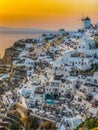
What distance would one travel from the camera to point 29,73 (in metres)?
26.6

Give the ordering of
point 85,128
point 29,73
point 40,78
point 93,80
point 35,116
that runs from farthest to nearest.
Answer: point 29,73
point 40,78
point 93,80
point 35,116
point 85,128

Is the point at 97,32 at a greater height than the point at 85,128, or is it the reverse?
the point at 97,32

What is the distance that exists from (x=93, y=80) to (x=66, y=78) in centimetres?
138

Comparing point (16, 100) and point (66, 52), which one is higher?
point (66, 52)

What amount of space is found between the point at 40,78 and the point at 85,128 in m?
7.23

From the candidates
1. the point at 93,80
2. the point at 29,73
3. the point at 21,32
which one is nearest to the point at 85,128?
the point at 93,80

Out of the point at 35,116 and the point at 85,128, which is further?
the point at 35,116

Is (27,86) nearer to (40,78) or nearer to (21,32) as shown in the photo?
(40,78)

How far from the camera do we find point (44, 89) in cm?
2272

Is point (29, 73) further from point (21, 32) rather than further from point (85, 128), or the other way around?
point (21, 32)

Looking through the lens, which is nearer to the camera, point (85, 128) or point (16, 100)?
point (85, 128)

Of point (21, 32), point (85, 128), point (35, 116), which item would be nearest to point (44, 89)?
point (35, 116)

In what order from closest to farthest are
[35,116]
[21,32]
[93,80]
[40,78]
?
[35,116], [93,80], [40,78], [21,32]

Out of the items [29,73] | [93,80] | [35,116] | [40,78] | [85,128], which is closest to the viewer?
[85,128]
